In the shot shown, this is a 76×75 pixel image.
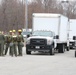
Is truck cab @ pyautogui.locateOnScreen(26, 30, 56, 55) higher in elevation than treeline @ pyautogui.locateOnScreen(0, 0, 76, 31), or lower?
lower

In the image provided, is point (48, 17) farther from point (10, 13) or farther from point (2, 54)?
point (10, 13)

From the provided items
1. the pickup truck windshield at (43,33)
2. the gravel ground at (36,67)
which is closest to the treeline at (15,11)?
the pickup truck windshield at (43,33)

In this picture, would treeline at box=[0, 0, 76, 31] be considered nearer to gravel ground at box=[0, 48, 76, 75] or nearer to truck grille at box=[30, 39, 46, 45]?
truck grille at box=[30, 39, 46, 45]

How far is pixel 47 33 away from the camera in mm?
26719

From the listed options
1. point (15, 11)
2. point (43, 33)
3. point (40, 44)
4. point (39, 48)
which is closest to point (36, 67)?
point (39, 48)

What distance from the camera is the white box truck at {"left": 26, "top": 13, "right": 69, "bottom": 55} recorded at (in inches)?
998

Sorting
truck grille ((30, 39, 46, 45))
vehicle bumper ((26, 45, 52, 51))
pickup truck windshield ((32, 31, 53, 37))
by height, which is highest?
pickup truck windshield ((32, 31, 53, 37))

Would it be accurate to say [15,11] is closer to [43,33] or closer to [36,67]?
[43,33]

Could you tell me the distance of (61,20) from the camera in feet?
92.6

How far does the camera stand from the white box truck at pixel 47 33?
2536 cm

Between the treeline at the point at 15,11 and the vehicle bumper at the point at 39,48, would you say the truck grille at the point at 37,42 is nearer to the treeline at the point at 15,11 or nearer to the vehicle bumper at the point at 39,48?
the vehicle bumper at the point at 39,48

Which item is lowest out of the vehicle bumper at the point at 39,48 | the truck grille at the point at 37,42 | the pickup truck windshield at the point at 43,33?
the vehicle bumper at the point at 39,48

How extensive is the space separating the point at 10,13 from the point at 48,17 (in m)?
39.5

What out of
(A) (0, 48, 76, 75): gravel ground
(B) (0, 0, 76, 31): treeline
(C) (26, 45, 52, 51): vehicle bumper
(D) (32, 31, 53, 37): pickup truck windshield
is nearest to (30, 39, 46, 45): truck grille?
(C) (26, 45, 52, 51): vehicle bumper
